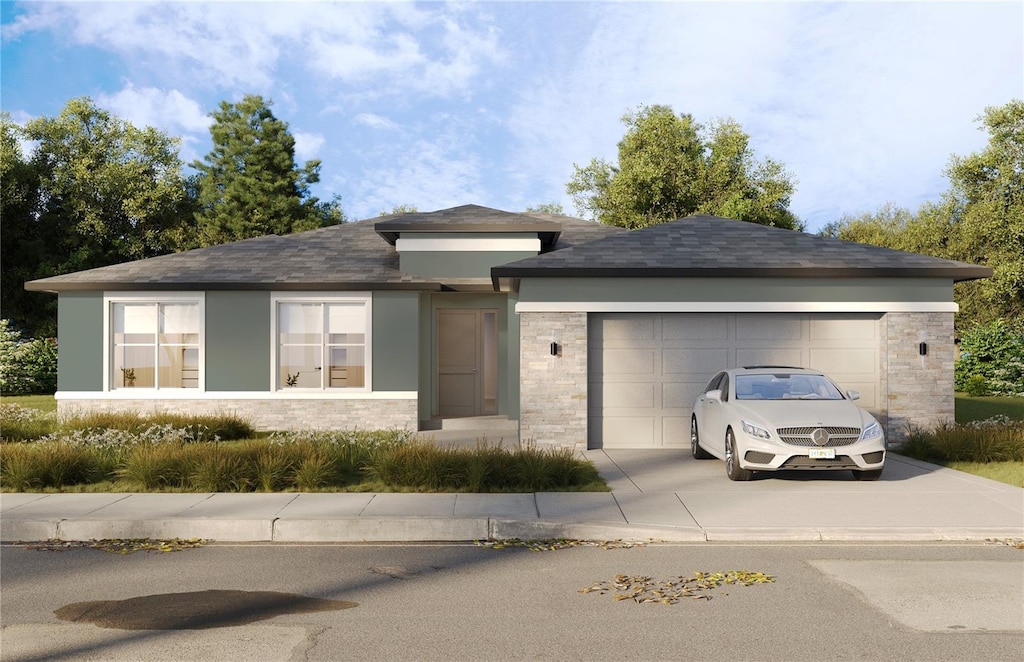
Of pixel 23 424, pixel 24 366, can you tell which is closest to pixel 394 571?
pixel 23 424

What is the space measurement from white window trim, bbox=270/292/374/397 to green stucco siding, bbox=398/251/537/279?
1910mm

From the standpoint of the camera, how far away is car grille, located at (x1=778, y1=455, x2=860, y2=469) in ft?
33.4

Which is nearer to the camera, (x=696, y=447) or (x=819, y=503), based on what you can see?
(x=819, y=503)

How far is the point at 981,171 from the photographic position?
105 feet

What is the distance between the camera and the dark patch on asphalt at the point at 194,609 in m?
5.44

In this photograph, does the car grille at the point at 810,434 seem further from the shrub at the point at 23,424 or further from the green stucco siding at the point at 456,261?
the shrub at the point at 23,424

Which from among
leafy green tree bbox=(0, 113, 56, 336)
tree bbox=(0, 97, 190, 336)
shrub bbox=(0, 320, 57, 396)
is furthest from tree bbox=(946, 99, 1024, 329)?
leafy green tree bbox=(0, 113, 56, 336)

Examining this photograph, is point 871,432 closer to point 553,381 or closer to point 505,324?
point 553,381

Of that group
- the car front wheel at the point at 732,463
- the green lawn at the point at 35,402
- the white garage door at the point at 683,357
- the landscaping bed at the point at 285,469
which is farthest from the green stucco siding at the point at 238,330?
the car front wheel at the point at 732,463

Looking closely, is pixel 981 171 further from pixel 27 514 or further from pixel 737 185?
pixel 27 514

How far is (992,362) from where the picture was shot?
89.1 ft

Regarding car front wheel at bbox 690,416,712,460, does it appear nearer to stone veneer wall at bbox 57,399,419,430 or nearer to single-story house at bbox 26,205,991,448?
single-story house at bbox 26,205,991,448

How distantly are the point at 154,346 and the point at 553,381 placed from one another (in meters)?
9.54

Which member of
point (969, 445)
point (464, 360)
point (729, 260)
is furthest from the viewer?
point (464, 360)
